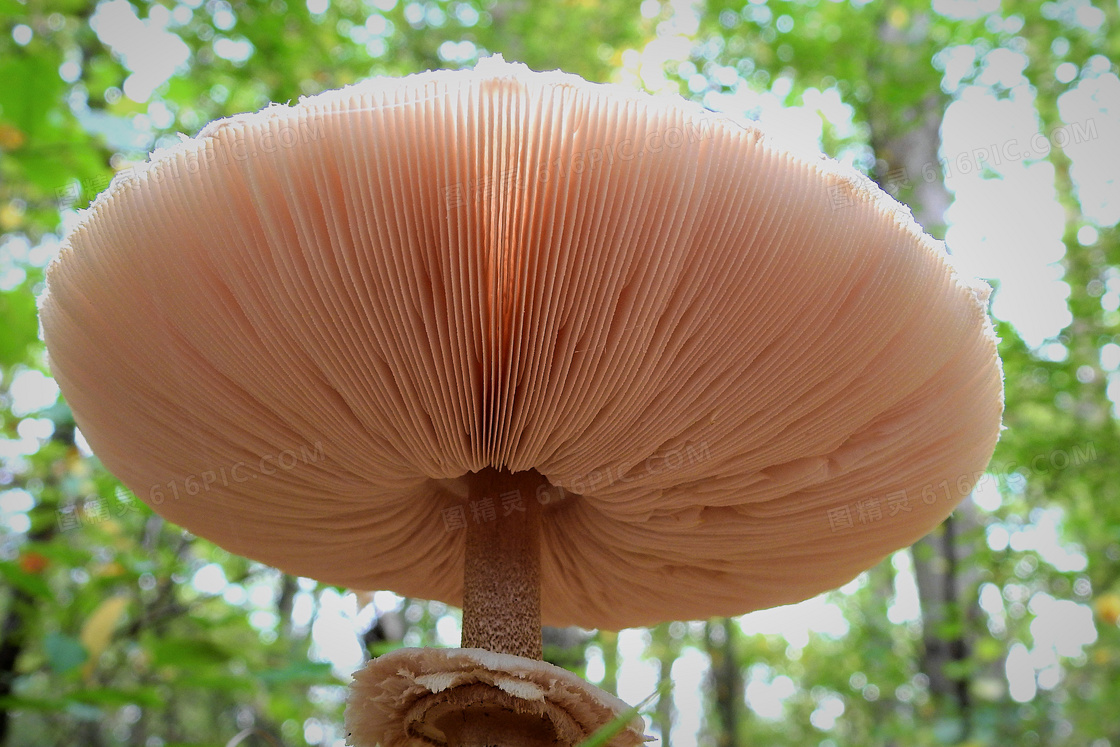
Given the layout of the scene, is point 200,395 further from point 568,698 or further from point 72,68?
point 72,68

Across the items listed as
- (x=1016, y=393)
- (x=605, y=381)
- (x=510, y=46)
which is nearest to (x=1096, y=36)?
(x=1016, y=393)

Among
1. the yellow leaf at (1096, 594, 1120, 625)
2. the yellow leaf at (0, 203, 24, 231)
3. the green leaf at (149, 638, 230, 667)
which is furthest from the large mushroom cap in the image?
the yellow leaf at (1096, 594, 1120, 625)

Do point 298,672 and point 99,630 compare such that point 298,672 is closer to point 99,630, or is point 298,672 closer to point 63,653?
point 63,653

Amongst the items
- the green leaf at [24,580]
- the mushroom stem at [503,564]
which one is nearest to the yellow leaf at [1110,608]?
the mushroom stem at [503,564]

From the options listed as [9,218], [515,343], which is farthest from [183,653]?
[9,218]

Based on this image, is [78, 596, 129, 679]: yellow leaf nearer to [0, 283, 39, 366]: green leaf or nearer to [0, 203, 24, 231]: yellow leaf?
[0, 283, 39, 366]: green leaf

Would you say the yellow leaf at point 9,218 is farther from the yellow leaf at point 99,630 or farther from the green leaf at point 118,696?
the green leaf at point 118,696
